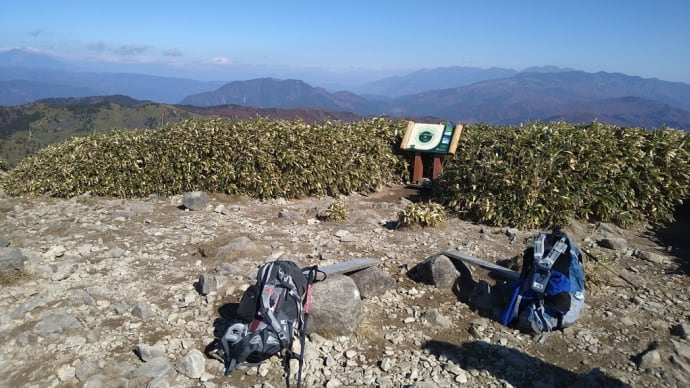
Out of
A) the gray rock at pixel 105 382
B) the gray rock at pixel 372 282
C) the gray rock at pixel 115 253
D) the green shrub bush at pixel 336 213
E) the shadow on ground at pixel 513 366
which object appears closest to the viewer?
the gray rock at pixel 105 382

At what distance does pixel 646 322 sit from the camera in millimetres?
4652

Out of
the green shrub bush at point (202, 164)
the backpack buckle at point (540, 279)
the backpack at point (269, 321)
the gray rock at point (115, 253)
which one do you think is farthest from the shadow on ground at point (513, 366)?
the green shrub bush at point (202, 164)

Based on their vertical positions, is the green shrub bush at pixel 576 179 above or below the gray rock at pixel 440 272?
above

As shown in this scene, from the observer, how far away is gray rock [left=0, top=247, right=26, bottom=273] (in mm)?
5086

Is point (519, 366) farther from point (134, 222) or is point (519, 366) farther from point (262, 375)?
point (134, 222)

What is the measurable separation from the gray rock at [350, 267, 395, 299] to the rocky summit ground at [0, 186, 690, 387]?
8 centimetres

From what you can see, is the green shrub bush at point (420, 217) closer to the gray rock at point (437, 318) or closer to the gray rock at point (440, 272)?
the gray rock at point (440, 272)

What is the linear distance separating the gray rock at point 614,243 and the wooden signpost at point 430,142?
402cm

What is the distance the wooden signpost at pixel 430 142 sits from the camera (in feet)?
33.4

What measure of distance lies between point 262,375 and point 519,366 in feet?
8.04

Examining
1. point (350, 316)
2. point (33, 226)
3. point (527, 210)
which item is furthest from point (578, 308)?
point (33, 226)

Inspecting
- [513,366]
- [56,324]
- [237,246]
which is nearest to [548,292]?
[513,366]

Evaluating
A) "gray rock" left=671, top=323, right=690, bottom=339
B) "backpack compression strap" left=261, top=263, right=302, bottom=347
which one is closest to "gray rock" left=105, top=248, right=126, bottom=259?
"backpack compression strap" left=261, top=263, right=302, bottom=347

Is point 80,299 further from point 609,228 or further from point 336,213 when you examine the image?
point 609,228
